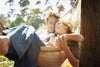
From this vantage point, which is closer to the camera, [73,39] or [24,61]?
[24,61]

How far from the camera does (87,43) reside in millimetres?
1167

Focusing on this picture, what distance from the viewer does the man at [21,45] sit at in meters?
0.82

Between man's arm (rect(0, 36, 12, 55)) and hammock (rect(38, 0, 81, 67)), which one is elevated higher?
man's arm (rect(0, 36, 12, 55))

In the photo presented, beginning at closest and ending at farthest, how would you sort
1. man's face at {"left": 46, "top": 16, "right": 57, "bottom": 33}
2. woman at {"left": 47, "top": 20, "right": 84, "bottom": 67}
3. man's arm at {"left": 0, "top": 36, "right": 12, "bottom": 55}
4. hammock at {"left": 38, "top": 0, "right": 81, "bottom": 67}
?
man's arm at {"left": 0, "top": 36, "right": 12, "bottom": 55} < hammock at {"left": 38, "top": 0, "right": 81, "bottom": 67} < woman at {"left": 47, "top": 20, "right": 84, "bottom": 67} < man's face at {"left": 46, "top": 16, "right": 57, "bottom": 33}

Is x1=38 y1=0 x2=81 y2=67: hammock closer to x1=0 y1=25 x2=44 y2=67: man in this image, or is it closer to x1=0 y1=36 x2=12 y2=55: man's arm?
x1=0 y1=25 x2=44 y2=67: man

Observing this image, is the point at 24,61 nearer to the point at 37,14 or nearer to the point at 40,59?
the point at 40,59

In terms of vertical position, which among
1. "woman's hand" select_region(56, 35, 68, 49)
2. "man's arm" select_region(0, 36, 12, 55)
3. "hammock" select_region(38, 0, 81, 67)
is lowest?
"hammock" select_region(38, 0, 81, 67)

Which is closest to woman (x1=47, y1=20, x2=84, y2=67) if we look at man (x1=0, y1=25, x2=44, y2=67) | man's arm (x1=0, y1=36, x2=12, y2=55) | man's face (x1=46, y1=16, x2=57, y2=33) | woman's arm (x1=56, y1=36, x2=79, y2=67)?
woman's arm (x1=56, y1=36, x2=79, y2=67)

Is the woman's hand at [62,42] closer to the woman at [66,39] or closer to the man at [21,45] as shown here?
the woman at [66,39]

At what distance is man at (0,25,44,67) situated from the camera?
2.69 ft

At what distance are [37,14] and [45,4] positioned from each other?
1617 millimetres

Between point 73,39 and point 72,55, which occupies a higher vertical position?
point 73,39

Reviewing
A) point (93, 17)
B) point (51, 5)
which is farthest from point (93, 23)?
point (51, 5)

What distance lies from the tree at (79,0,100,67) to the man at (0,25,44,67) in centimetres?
46
